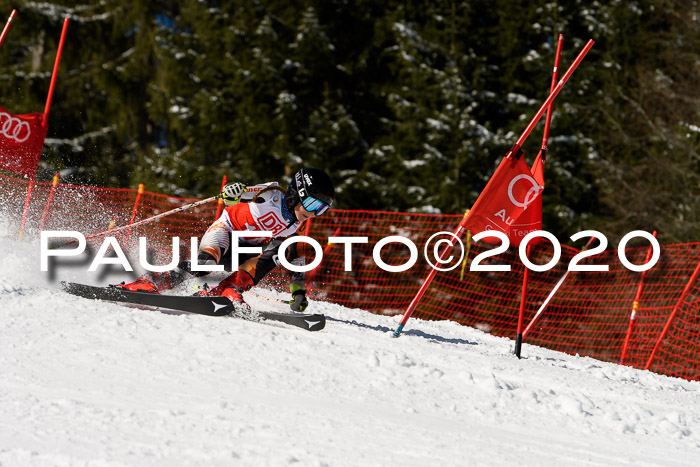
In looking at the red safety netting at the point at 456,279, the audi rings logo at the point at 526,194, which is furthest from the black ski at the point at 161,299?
the red safety netting at the point at 456,279

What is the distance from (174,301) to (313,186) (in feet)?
4.69

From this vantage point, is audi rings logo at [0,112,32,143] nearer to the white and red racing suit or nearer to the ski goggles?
the white and red racing suit

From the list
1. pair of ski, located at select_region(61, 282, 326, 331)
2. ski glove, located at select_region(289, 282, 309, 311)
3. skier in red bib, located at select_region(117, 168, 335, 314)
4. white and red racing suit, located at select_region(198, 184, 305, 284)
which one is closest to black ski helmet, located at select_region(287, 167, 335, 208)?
skier in red bib, located at select_region(117, 168, 335, 314)

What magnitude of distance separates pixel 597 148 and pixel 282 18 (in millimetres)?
9477

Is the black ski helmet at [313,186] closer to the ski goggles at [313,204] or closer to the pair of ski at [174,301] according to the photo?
the ski goggles at [313,204]

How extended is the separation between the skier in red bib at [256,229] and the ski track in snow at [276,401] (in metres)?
0.53

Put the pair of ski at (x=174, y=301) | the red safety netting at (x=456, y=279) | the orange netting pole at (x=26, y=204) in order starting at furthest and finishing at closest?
the red safety netting at (x=456, y=279) < the orange netting pole at (x=26, y=204) < the pair of ski at (x=174, y=301)

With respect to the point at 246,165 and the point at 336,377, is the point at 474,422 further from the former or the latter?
the point at 246,165

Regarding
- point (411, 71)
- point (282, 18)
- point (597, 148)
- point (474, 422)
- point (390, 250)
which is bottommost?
point (390, 250)

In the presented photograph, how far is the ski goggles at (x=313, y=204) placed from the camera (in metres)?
6.00

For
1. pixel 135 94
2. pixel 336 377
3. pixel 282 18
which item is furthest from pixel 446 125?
pixel 336 377

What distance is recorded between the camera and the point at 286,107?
64.1 feet

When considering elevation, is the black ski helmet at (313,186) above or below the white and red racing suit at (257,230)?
above

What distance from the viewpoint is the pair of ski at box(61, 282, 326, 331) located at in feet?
18.7
